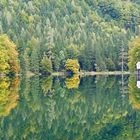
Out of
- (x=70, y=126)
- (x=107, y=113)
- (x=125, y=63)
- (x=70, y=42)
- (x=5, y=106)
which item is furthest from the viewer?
(x=70, y=42)

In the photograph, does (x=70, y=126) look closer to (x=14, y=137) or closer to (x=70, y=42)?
(x=14, y=137)

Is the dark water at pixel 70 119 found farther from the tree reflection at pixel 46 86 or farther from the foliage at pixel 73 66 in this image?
the foliage at pixel 73 66

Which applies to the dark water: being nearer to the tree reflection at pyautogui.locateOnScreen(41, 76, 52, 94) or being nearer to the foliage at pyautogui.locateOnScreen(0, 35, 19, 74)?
the tree reflection at pyautogui.locateOnScreen(41, 76, 52, 94)

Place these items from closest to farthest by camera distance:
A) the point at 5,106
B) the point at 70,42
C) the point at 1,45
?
the point at 5,106 < the point at 1,45 < the point at 70,42

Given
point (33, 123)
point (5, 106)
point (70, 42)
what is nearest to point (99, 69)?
point (70, 42)

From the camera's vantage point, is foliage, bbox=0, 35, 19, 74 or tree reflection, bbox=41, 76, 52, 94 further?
foliage, bbox=0, 35, 19, 74

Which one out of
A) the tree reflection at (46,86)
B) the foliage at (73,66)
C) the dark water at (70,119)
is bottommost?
the dark water at (70,119)

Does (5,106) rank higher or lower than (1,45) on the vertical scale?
lower

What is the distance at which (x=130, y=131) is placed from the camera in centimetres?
2916

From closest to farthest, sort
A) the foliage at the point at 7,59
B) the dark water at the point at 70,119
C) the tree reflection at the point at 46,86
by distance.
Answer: the dark water at the point at 70,119 → the tree reflection at the point at 46,86 → the foliage at the point at 7,59

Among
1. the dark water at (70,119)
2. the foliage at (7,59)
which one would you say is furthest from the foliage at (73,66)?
the dark water at (70,119)

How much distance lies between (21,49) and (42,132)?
115m

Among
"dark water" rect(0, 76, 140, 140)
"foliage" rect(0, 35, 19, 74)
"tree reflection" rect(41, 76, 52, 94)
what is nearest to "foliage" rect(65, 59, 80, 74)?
"foliage" rect(0, 35, 19, 74)

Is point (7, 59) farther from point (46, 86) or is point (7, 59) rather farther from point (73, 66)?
point (46, 86)
